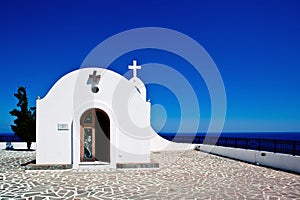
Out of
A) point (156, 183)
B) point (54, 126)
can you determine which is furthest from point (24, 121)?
point (156, 183)

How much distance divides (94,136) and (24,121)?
10365 mm

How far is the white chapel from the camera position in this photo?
43.5ft

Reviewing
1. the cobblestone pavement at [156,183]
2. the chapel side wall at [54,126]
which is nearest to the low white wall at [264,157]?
the cobblestone pavement at [156,183]

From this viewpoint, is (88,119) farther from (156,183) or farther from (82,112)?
(156,183)

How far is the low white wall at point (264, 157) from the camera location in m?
12.0

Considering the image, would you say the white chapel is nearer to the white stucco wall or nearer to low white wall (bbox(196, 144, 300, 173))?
the white stucco wall

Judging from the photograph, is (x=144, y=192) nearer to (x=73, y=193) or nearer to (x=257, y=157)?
(x=73, y=193)

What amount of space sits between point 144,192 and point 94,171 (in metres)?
4.28

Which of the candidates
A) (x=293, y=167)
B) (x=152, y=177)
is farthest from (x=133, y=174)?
(x=293, y=167)

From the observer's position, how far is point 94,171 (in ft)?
41.0

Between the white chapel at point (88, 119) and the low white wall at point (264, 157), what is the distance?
511 centimetres

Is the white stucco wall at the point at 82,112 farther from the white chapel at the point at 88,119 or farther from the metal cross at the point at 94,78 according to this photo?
the metal cross at the point at 94,78

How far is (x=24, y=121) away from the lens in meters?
22.3

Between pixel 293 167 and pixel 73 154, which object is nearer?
pixel 293 167
